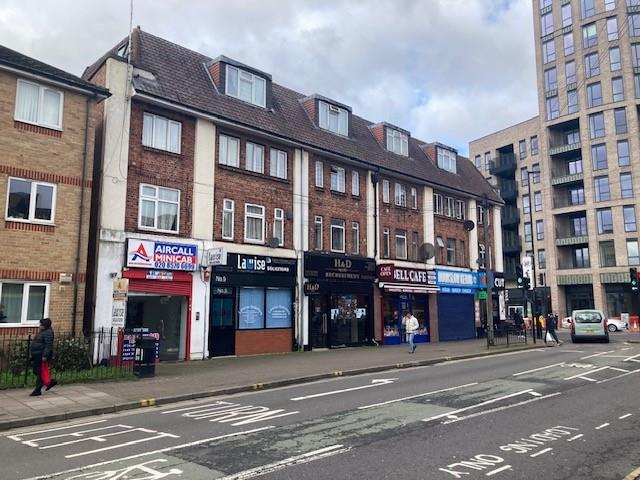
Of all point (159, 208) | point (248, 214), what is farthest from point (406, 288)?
point (159, 208)

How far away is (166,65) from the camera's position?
19.8m

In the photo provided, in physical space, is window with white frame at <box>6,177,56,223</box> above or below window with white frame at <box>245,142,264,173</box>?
below

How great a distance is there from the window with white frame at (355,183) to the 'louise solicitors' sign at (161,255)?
954 centimetres

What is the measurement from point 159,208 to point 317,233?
7698 millimetres

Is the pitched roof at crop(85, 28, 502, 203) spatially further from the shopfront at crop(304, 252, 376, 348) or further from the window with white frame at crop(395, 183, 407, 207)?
the shopfront at crop(304, 252, 376, 348)

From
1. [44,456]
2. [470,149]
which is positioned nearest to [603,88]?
[470,149]

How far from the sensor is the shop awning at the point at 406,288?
25375 mm

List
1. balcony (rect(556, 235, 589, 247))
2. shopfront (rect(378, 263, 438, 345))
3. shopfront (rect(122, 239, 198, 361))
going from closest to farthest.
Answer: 1. shopfront (rect(122, 239, 198, 361))
2. shopfront (rect(378, 263, 438, 345))
3. balcony (rect(556, 235, 589, 247))

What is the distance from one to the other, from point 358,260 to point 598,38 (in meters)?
44.2

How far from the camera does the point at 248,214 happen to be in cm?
2077

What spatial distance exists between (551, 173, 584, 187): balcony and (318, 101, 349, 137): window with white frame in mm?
37267

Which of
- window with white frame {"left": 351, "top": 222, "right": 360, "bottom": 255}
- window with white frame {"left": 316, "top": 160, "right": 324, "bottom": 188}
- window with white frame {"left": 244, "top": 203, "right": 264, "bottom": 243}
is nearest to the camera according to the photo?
window with white frame {"left": 244, "top": 203, "right": 264, "bottom": 243}

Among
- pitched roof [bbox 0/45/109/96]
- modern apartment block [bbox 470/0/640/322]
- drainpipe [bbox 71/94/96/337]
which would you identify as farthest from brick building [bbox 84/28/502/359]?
modern apartment block [bbox 470/0/640/322]

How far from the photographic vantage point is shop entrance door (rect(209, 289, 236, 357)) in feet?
62.2
